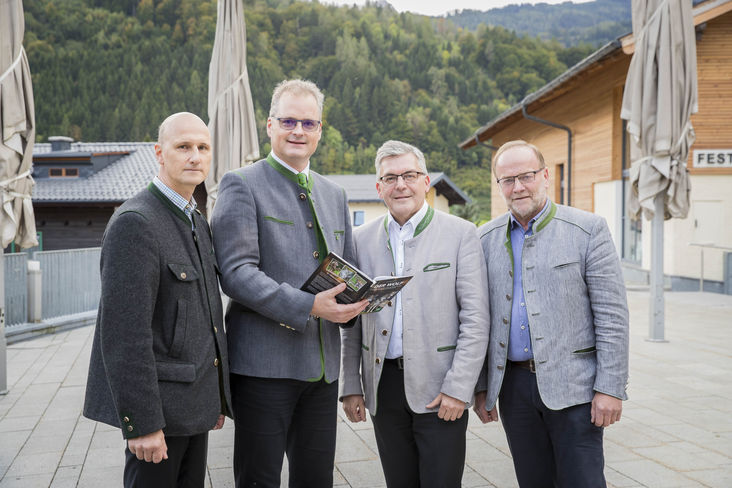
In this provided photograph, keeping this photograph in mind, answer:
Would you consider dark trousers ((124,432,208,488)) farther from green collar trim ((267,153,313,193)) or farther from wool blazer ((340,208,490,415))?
green collar trim ((267,153,313,193))

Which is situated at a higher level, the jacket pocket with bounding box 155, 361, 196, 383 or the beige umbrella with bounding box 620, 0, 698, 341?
the beige umbrella with bounding box 620, 0, 698, 341

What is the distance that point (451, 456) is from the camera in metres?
2.94

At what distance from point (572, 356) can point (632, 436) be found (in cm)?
228

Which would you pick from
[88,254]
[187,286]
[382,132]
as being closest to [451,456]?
[187,286]

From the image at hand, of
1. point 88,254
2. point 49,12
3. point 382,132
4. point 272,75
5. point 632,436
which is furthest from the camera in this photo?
point 382,132

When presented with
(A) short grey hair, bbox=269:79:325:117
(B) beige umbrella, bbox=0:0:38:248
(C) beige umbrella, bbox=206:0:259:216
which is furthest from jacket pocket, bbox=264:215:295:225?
(C) beige umbrella, bbox=206:0:259:216

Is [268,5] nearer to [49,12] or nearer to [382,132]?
[382,132]

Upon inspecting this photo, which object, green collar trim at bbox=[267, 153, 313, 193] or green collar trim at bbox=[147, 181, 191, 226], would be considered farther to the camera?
green collar trim at bbox=[267, 153, 313, 193]

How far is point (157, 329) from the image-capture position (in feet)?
7.92

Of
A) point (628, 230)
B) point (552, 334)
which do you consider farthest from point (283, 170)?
point (628, 230)

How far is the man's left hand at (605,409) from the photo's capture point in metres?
2.79

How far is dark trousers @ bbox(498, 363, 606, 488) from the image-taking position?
2.81 m

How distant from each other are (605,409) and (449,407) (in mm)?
680

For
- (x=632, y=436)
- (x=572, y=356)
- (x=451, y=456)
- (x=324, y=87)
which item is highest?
(x=324, y=87)
